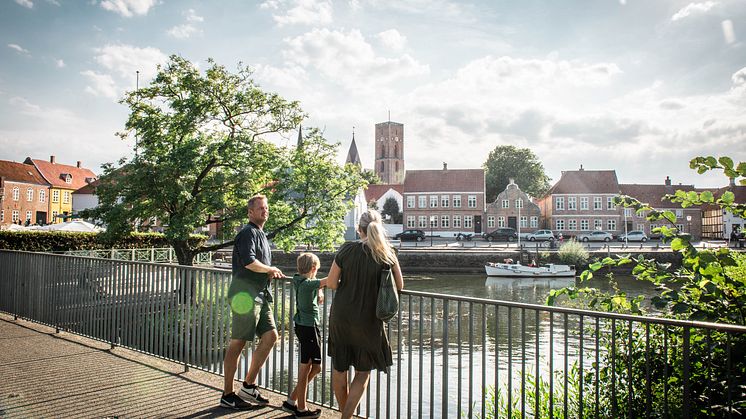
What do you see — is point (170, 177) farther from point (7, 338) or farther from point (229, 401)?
point (229, 401)

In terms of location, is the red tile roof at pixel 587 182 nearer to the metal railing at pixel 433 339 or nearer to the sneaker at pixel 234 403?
the metal railing at pixel 433 339

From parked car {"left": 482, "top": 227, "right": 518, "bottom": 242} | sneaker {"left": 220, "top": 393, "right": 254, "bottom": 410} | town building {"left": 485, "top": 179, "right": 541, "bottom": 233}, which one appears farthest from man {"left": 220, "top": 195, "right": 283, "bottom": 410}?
town building {"left": 485, "top": 179, "right": 541, "bottom": 233}

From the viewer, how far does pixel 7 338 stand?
7.15 m

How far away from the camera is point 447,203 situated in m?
66.6

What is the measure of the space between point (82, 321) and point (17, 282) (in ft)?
7.52

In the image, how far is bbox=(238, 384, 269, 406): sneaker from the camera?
4.64 meters

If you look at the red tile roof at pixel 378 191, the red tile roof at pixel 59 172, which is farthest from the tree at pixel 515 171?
the red tile roof at pixel 59 172

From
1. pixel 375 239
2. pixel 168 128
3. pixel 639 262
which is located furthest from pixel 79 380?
pixel 168 128

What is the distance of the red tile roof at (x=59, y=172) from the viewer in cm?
7112

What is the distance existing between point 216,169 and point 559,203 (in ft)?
185

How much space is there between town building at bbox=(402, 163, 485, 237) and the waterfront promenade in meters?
60.4

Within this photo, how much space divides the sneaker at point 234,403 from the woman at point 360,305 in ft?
4.03

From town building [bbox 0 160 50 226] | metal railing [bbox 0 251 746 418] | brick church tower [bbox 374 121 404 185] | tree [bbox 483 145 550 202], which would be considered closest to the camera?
metal railing [bbox 0 251 746 418]

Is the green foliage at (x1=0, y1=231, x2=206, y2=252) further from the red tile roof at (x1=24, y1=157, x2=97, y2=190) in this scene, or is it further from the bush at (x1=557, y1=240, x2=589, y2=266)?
the red tile roof at (x1=24, y1=157, x2=97, y2=190)
